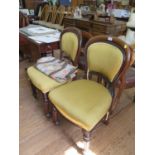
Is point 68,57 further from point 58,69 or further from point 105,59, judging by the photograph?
point 105,59

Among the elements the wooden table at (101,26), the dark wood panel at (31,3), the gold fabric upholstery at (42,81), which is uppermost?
the dark wood panel at (31,3)

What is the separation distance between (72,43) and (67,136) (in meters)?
0.92

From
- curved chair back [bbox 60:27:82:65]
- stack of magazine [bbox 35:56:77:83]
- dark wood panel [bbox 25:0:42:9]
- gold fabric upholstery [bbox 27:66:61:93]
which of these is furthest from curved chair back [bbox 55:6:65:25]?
gold fabric upholstery [bbox 27:66:61:93]

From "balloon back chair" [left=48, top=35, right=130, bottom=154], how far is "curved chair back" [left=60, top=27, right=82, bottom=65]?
189 millimetres

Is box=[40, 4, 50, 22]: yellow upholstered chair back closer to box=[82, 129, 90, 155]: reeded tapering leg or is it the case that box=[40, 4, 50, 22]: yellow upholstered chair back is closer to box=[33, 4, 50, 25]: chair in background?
box=[33, 4, 50, 25]: chair in background

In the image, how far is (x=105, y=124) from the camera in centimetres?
179

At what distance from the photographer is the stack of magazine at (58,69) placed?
171 cm

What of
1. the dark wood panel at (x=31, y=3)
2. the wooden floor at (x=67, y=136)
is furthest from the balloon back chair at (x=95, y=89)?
the dark wood panel at (x=31, y=3)

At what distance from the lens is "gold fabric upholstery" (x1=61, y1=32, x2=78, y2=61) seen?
1878 millimetres

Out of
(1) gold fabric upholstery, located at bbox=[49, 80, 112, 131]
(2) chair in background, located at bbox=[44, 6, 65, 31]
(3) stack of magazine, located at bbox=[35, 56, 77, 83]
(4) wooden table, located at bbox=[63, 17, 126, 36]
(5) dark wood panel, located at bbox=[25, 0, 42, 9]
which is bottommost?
(1) gold fabric upholstery, located at bbox=[49, 80, 112, 131]

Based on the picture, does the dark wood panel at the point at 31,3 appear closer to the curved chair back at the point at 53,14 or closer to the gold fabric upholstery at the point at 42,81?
the curved chair back at the point at 53,14

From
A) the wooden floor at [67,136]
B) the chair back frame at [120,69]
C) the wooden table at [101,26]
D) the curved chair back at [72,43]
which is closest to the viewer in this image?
the chair back frame at [120,69]

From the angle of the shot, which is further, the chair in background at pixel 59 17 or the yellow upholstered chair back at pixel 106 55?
the chair in background at pixel 59 17
